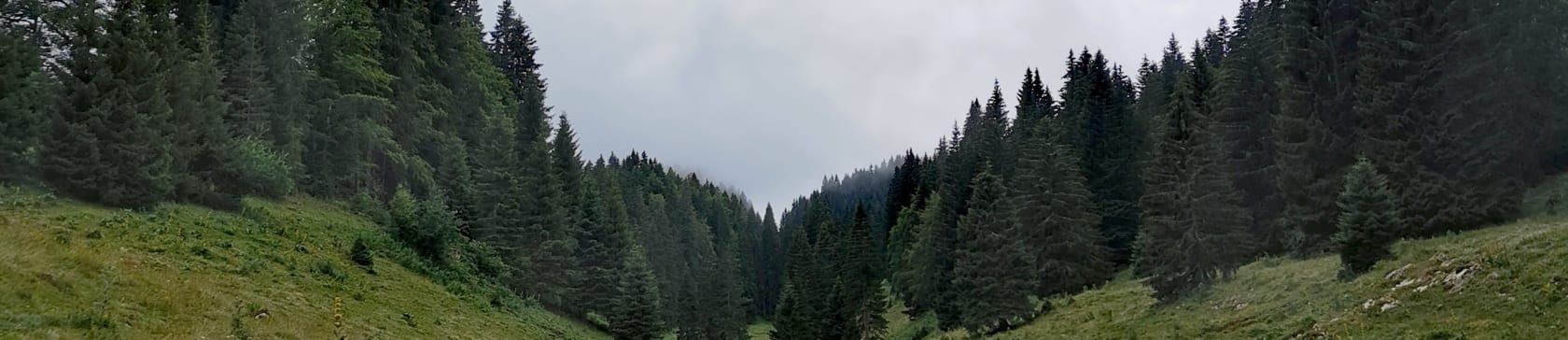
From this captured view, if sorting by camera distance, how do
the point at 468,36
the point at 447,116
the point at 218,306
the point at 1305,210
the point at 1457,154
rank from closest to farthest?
the point at 218,306 → the point at 1457,154 → the point at 1305,210 → the point at 447,116 → the point at 468,36

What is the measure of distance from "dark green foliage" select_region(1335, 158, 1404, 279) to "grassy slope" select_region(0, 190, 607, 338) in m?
29.1

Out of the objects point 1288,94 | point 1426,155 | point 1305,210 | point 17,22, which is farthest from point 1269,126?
point 17,22

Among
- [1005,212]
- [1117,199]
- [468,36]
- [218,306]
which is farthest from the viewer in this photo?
[1117,199]

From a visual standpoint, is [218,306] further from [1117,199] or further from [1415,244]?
[1117,199]

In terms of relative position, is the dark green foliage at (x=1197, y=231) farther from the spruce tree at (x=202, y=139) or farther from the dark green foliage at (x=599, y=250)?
the spruce tree at (x=202, y=139)

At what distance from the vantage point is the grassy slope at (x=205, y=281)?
1300 cm

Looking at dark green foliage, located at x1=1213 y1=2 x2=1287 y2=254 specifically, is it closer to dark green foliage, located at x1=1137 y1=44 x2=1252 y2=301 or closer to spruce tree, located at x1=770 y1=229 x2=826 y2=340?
dark green foliage, located at x1=1137 y1=44 x2=1252 y2=301

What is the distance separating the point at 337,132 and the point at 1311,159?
2039 inches

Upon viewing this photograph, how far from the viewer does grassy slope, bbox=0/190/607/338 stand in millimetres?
13000

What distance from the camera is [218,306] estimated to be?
53.9 ft

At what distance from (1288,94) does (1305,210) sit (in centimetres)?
624

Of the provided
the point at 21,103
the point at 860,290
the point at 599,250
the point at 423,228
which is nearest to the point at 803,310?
the point at 860,290

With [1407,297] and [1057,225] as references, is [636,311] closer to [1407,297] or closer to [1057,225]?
[1057,225]

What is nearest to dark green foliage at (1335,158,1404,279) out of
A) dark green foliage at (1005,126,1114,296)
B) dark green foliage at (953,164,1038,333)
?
dark green foliage at (953,164,1038,333)
